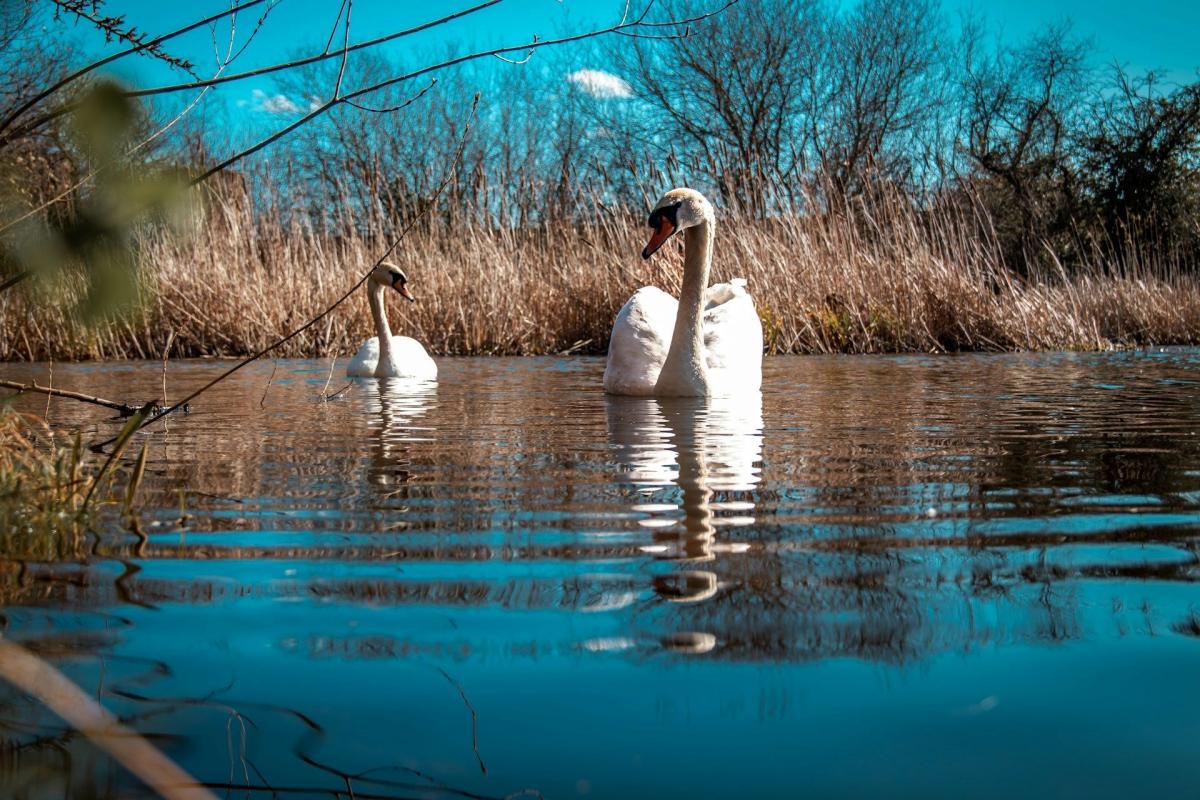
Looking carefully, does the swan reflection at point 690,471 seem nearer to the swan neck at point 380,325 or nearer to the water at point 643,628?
the water at point 643,628

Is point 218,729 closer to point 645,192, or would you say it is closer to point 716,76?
point 645,192

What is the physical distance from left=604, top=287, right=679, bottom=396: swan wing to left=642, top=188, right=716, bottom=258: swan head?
15.6 inches

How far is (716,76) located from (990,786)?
30.1 metres

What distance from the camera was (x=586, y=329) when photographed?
543 inches

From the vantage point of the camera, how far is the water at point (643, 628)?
1277mm

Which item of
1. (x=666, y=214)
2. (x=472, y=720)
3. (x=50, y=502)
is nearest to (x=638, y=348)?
(x=666, y=214)

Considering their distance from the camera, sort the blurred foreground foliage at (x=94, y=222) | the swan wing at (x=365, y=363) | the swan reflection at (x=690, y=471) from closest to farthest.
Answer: the blurred foreground foliage at (x=94, y=222)
the swan reflection at (x=690, y=471)
the swan wing at (x=365, y=363)

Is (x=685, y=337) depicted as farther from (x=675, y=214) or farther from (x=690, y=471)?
(x=690, y=471)

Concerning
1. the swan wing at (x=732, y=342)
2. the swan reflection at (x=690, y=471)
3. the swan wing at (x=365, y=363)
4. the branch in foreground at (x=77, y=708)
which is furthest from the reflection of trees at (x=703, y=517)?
the swan wing at (x=365, y=363)

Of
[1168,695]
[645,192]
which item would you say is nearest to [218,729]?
[1168,695]

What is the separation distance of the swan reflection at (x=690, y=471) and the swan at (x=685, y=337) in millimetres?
176

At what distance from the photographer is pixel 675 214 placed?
6949mm

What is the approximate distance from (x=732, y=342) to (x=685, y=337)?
0.71 meters

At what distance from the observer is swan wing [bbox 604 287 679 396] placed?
682 cm
